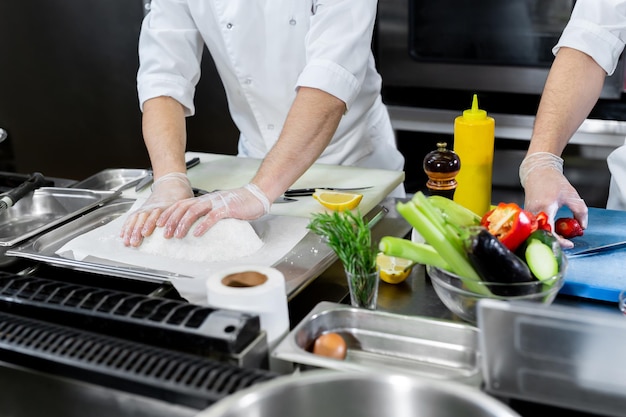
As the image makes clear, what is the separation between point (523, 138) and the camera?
2643mm

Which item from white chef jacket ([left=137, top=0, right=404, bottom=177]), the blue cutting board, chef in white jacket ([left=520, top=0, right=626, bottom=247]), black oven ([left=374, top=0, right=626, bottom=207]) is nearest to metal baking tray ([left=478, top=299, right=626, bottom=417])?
the blue cutting board

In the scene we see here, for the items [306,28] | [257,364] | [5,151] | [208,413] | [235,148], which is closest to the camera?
[208,413]

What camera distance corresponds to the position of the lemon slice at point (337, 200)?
5.15 feet

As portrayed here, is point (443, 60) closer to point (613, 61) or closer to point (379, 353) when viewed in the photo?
point (613, 61)

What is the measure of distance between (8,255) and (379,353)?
796 mm

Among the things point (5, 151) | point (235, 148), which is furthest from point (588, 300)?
point (5, 151)

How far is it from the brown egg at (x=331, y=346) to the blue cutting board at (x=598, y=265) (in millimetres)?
433

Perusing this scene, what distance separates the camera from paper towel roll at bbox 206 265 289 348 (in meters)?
1.10

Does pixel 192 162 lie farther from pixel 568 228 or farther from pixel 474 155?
pixel 568 228

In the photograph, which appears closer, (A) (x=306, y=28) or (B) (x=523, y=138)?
(A) (x=306, y=28)

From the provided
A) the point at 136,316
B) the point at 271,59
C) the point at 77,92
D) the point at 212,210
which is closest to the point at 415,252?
the point at 136,316

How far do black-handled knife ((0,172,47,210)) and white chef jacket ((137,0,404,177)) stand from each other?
350 mm

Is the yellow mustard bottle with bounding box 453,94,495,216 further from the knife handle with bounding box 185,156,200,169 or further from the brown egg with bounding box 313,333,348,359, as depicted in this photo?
the knife handle with bounding box 185,156,200,169

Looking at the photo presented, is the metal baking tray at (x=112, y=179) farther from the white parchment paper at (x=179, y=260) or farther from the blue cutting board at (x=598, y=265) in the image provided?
the blue cutting board at (x=598, y=265)
